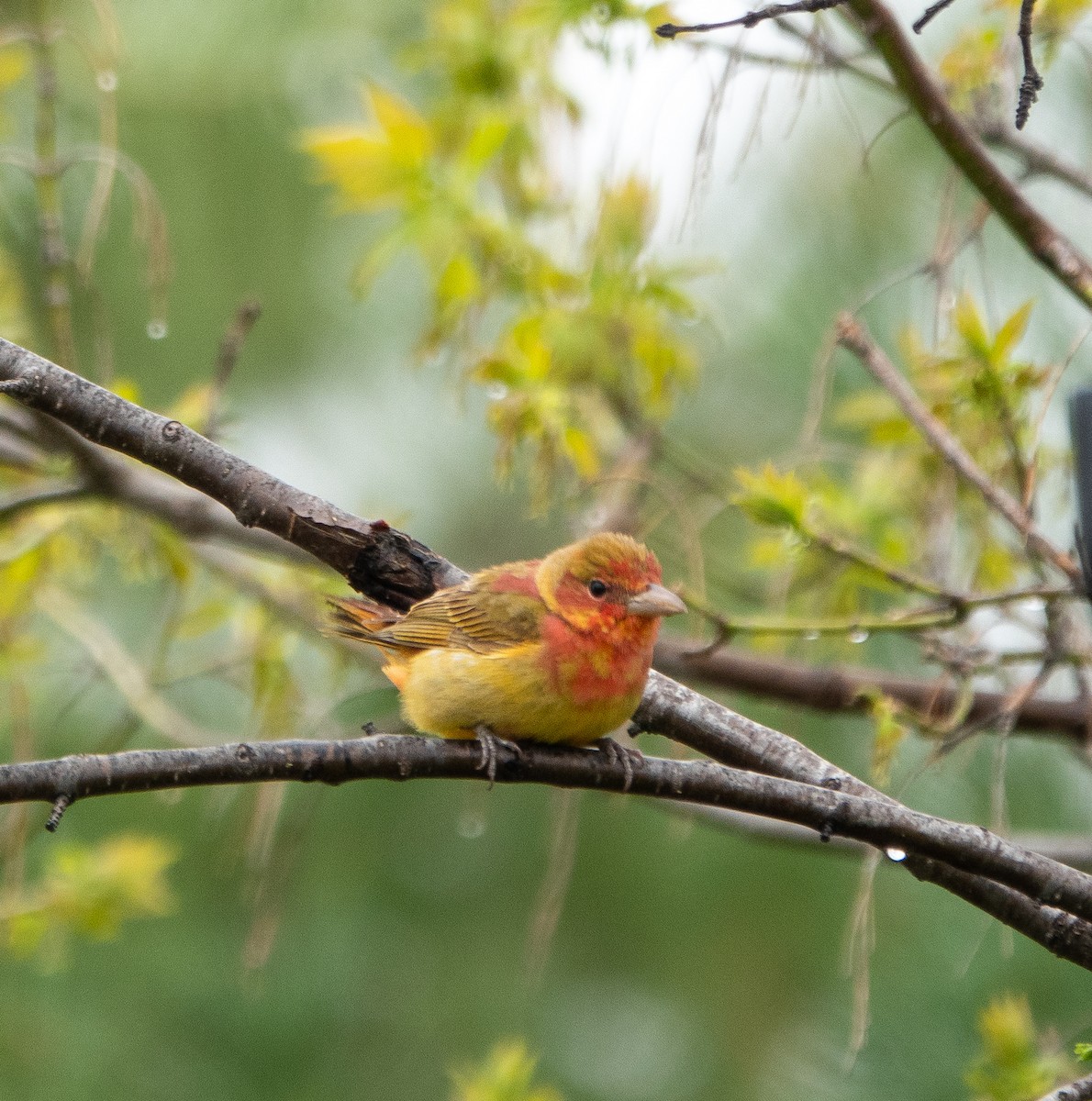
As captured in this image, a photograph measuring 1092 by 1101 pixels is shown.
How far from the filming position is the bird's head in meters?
3.24

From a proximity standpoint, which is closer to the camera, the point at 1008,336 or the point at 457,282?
the point at 1008,336

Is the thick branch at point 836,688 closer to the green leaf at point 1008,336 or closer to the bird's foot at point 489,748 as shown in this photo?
the green leaf at point 1008,336

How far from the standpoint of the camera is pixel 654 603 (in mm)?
3248

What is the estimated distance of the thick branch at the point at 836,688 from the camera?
411cm

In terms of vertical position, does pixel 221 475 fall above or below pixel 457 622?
below

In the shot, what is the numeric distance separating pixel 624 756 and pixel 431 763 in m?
0.36

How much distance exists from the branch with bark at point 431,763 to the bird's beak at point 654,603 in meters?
0.36

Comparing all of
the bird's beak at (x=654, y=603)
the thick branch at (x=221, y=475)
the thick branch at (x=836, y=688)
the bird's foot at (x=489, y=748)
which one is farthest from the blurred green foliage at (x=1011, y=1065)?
the thick branch at (x=221, y=475)

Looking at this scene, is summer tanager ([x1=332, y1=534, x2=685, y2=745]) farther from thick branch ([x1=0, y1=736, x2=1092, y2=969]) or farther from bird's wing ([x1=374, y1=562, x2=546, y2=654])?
thick branch ([x1=0, y1=736, x2=1092, y2=969])

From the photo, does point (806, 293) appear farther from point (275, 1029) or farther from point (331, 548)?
point (275, 1029)

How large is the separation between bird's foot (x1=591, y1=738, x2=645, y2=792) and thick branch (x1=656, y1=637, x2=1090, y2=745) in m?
1.19

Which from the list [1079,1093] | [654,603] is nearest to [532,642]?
[654,603]

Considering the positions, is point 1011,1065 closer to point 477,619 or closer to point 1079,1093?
point 1079,1093

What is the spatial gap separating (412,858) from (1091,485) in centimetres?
475
